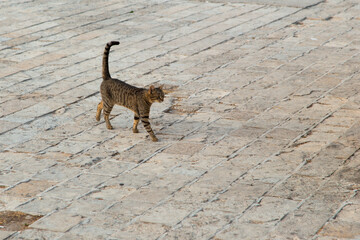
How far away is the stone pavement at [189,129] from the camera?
6250mm

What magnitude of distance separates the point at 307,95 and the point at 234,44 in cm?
322

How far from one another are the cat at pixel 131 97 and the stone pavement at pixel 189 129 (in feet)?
0.83

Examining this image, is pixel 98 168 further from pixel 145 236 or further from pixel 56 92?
pixel 56 92

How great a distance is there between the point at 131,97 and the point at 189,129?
0.88m

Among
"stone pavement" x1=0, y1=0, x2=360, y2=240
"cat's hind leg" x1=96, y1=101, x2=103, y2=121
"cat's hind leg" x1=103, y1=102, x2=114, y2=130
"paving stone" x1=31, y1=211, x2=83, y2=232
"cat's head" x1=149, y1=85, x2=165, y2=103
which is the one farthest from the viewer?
"cat's hind leg" x1=96, y1=101, x2=103, y2=121

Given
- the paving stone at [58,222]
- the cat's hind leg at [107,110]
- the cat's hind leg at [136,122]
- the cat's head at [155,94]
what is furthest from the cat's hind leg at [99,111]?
the paving stone at [58,222]

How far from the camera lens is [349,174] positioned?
7.12m

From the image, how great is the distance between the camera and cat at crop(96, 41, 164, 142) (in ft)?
26.7

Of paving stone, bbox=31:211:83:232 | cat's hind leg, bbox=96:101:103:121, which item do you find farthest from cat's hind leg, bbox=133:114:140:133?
paving stone, bbox=31:211:83:232

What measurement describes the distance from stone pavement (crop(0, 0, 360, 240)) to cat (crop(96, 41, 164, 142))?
0.25 metres

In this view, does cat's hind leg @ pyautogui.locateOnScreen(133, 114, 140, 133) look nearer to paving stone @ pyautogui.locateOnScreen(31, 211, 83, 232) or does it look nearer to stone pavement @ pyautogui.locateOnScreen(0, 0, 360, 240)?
stone pavement @ pyautogui.locateOnScreen(0, 0, 360, 240)

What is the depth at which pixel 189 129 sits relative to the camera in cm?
862

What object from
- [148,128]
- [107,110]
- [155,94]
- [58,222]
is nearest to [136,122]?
[148,128]

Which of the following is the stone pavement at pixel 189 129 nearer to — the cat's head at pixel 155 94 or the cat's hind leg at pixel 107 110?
the cat's hind leg at pixel 107 110
